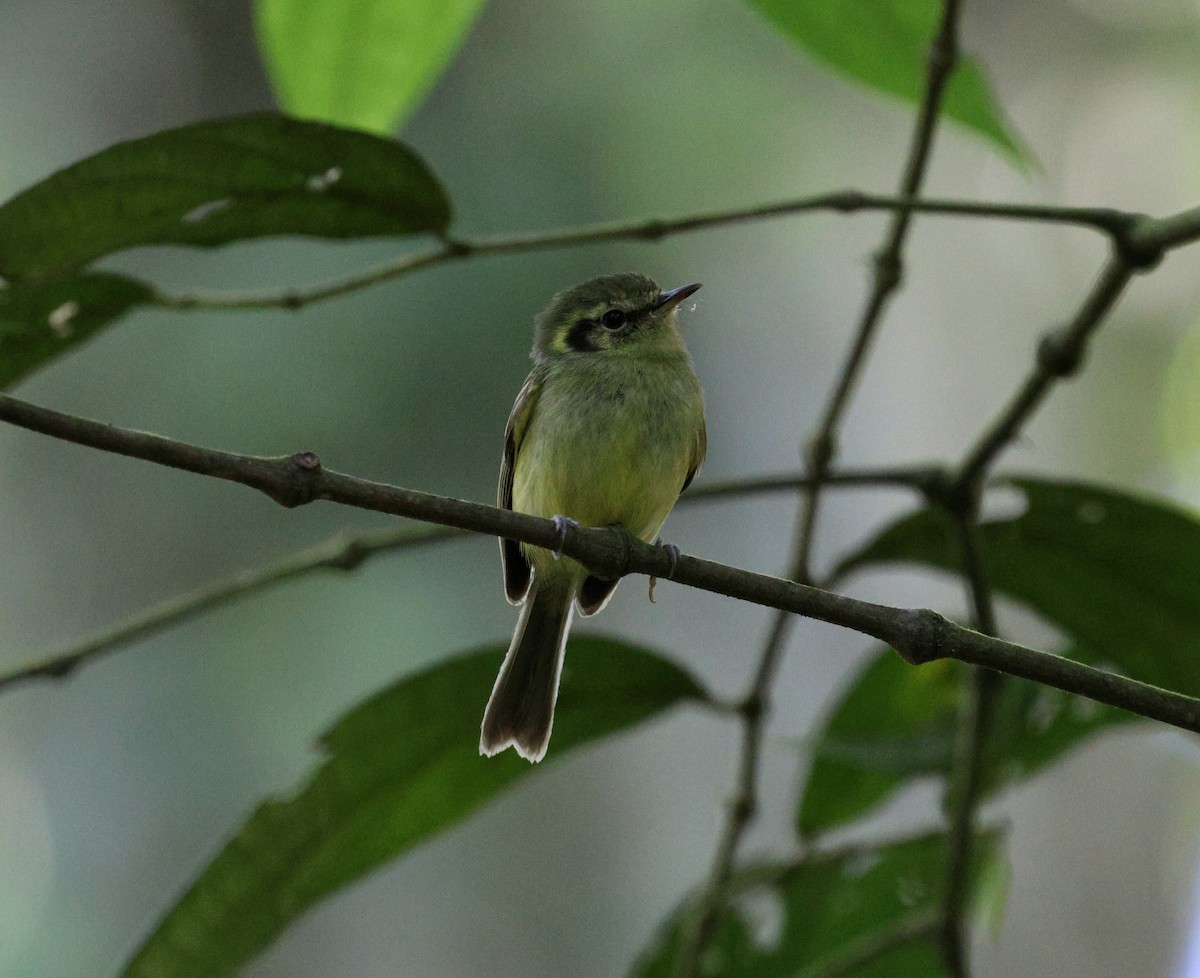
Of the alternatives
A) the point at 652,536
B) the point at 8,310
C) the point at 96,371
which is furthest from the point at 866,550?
the point at 96,371

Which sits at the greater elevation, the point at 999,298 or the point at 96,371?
the point at 96,371

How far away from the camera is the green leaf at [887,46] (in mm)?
2176

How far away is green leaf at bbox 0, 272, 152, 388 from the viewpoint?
6.23 ft

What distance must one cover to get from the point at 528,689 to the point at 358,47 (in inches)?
40.0

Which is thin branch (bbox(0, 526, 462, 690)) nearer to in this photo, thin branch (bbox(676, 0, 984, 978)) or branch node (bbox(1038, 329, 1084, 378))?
thin branch (bbox(676, 0, 984, 978))

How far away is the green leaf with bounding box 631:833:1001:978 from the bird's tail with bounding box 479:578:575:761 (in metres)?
0.48

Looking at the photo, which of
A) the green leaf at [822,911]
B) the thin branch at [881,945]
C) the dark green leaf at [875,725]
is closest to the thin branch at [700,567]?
the thin branch at [881,945]

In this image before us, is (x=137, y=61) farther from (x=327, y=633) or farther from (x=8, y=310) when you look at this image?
(x=8, y=310)

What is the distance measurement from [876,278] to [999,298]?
205 inches

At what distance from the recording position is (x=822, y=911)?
2680 mm

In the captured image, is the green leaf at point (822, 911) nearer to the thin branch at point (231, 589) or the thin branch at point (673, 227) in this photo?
the thin branch at point (231, 589)

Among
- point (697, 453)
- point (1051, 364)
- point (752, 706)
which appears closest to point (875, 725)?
point (752, 706)

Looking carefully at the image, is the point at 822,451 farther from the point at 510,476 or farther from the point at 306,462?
the point at 306,462

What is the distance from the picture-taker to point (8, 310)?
74.1 inches
